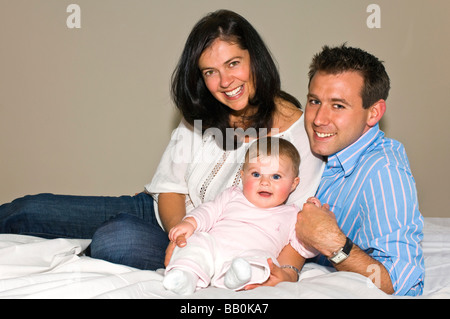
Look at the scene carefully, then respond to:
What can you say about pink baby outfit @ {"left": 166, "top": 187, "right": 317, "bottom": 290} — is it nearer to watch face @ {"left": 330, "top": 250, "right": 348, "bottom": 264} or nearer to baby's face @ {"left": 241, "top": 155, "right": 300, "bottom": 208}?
baby's face @ {"left": 241, "top": 155, "right": 300, "bottom": 208}

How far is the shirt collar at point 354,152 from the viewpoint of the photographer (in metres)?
1.59

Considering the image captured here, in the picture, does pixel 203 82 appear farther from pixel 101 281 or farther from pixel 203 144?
pixel 101 281

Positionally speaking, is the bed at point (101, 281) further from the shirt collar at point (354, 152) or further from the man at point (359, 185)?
the shirt collar at point (354, 152)

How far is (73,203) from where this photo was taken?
191 centimetres

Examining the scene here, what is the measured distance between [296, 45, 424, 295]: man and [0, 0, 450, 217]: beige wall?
1.00 metres

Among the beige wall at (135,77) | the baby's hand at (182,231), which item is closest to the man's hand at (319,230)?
the baby's hand at (182,231)

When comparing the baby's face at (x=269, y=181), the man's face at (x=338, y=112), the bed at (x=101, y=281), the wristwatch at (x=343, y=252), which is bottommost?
the bed at (x=101, y=281)

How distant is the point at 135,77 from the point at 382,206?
5.57 ft

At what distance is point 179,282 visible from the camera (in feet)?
4.14

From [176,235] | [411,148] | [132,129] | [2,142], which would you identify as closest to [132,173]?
[132,129]

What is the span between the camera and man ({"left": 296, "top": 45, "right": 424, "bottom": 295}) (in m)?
1.40

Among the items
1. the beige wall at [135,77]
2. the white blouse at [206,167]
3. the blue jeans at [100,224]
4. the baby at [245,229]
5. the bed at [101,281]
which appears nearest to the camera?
the bed at [101,281]

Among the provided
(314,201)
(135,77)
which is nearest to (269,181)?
(314,201)

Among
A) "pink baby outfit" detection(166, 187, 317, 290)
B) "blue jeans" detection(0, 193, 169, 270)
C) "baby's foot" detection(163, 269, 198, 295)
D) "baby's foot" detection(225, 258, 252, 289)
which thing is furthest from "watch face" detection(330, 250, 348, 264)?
"blue jeans" detection(0, 193, 169, 270)
